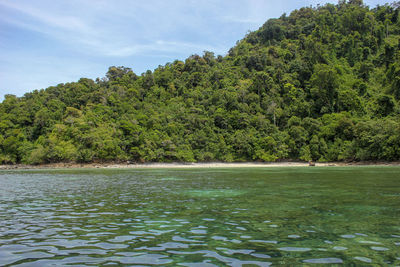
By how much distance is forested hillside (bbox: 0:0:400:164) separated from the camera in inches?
2746

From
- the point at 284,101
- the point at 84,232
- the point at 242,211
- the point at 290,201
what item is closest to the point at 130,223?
the point at 84,232

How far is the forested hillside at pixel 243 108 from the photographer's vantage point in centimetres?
6975

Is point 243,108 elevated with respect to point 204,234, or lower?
elevated

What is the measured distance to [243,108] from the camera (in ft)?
287

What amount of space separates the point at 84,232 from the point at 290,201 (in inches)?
388

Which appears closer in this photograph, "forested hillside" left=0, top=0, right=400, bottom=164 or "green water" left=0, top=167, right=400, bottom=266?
"green water" left=0, top=167, right=400, bottom=266

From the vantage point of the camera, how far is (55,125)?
3145 inches

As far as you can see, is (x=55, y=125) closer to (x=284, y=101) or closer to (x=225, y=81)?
(x=225, y=81)

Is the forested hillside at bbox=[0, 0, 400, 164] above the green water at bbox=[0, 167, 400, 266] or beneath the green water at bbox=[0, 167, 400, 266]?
above

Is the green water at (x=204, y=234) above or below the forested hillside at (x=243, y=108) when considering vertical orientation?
below

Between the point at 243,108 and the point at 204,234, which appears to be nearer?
the point at 204,234

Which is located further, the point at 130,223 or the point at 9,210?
the point at 9,210

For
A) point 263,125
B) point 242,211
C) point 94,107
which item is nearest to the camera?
point 242,211

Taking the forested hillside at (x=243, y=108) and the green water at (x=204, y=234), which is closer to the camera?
the green water at (x=204, y=234)
